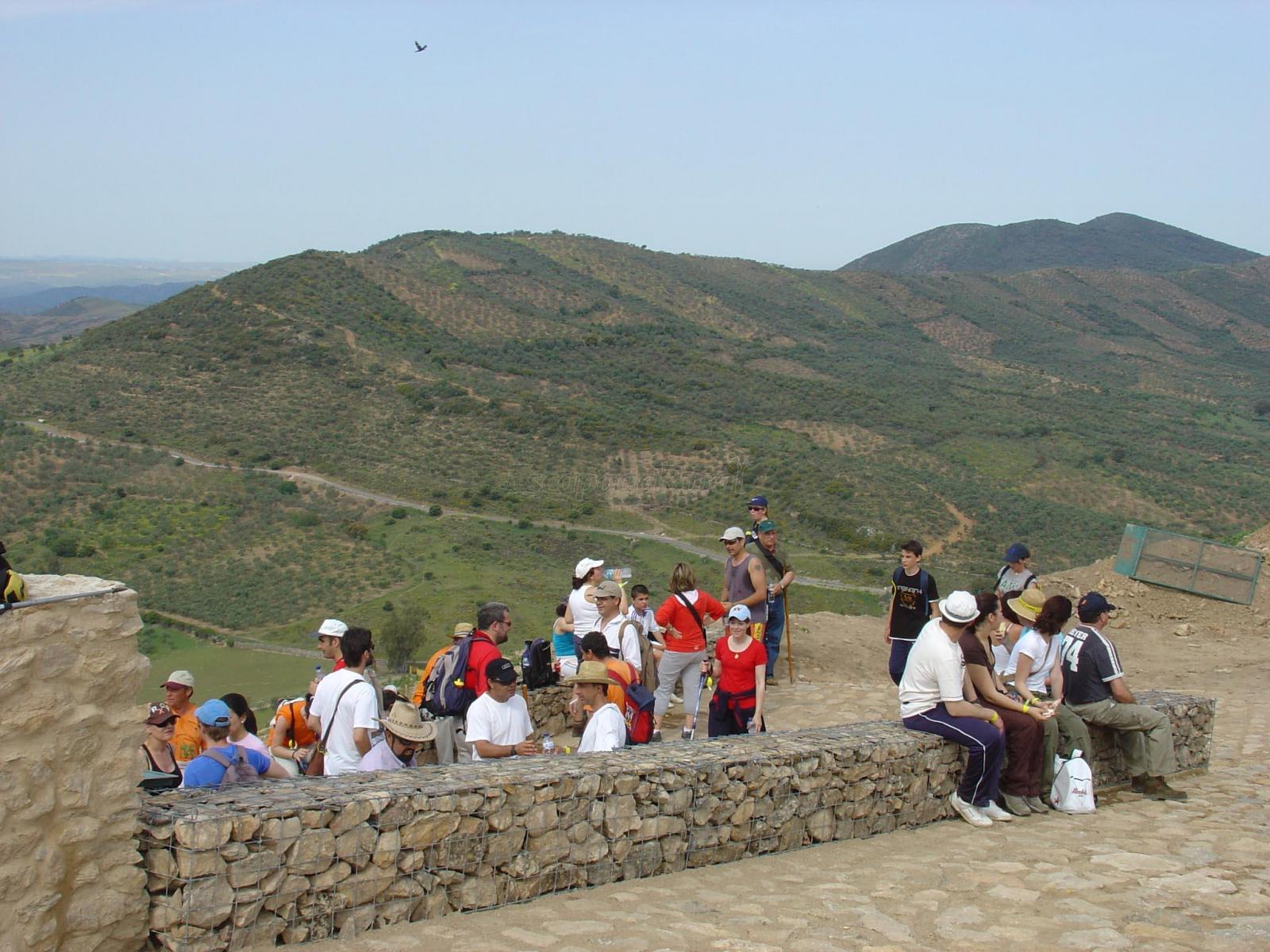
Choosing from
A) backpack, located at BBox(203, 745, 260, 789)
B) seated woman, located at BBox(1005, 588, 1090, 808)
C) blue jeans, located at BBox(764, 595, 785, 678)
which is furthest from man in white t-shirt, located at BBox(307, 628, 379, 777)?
blue jeans, located at BBox(764, 595, 785, 678)

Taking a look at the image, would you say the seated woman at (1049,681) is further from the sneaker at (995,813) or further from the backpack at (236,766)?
the backpack at (236,766)

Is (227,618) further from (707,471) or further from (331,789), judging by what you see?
(331,789)

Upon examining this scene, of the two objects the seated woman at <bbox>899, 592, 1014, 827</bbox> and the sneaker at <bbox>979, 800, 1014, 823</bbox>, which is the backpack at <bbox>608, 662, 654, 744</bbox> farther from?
the sneaker at <bbox>979, 800, 1014, 823</bbox>

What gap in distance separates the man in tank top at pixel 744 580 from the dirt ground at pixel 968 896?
2.58 m

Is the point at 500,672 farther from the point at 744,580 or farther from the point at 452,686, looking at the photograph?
the point at 744,580

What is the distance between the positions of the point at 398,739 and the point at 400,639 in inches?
870

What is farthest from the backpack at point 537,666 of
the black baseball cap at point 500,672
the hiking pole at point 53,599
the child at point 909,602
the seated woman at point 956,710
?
the hiking pole at point 53,599

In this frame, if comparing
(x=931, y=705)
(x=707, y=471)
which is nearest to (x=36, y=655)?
(x=931, y=705)

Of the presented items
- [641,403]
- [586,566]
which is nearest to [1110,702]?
[586,566]

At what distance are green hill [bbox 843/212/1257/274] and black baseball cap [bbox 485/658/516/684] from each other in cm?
17693

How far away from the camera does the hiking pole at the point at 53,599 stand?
13.2 feet

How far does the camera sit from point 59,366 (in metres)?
55.2

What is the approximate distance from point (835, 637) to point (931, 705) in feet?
22.3

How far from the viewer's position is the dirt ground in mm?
4734
